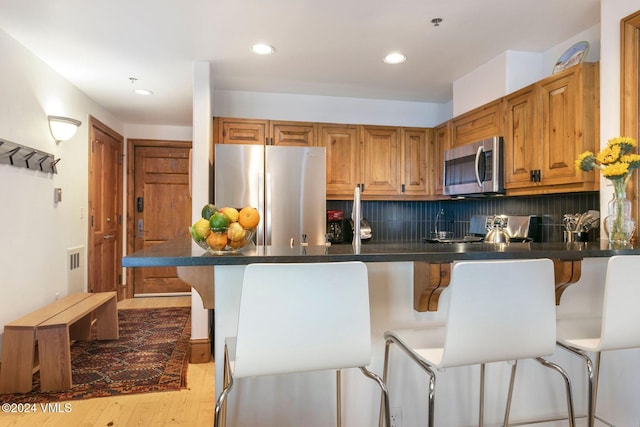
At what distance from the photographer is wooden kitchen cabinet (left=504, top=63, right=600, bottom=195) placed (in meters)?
2.16

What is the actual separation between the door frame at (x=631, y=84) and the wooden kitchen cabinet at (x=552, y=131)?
0.22 meters

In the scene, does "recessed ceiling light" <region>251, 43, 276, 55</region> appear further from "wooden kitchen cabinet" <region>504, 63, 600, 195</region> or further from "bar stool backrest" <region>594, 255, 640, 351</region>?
"bar stool backrest" <region>594, 255, 640, 351</region>

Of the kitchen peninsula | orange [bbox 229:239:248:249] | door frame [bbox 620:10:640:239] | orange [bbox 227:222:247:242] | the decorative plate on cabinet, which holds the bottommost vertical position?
the kitchen peninsula

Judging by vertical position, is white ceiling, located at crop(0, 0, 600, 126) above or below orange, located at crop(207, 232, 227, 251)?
above

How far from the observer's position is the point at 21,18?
2.33 meters

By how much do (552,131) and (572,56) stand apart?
1.72 ft

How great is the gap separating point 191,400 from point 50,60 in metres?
2.75

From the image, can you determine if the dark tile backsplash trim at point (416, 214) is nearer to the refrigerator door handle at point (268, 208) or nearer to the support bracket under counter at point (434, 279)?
the refrigerator door handle at point (268, 208)

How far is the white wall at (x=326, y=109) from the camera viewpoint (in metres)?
3.74

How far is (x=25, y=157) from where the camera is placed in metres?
2.71

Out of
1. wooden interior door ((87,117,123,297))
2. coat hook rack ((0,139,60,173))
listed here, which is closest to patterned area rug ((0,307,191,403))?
wooden interior door ((87,117,123,297))

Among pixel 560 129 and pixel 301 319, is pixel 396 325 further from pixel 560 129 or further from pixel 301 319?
pixel 560 129

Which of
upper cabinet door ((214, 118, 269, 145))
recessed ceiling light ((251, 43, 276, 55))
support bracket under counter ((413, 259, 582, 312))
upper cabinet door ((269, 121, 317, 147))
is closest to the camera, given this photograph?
support bracket under counter ((413, 259, 582, 312))

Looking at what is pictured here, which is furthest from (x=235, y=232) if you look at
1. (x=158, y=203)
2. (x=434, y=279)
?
(x=158, y=203)
